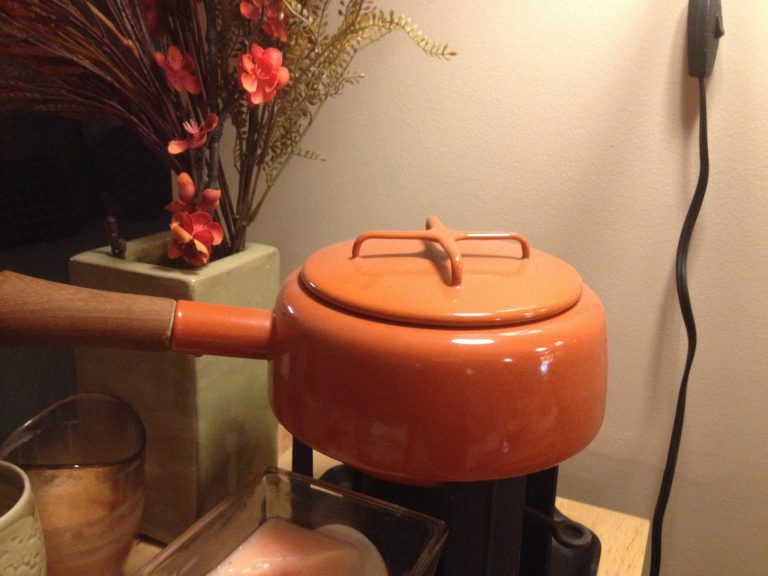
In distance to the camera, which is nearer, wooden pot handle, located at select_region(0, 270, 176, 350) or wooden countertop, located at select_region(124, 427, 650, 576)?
wooden pot handle, located at select_region(0, 270, 176, 350)

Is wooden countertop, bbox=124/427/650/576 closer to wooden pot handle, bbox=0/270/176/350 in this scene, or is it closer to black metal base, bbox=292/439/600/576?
black metal base, bbox=292/439/600/576

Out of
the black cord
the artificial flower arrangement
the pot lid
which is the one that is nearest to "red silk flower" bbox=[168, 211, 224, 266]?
the artificial flower arrangement

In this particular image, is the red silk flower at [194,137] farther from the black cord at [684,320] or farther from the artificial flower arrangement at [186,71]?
the black cord at [684,320]

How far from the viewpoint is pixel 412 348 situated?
37cm

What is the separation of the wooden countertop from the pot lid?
0.28m

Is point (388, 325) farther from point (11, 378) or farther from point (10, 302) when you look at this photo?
point (11, 378)

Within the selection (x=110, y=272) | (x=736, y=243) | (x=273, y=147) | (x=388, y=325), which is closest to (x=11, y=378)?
(x=110, y=272)

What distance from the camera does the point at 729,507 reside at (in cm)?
68

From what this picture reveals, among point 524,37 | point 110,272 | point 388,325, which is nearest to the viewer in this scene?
point 388,325

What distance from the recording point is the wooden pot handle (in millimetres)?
425

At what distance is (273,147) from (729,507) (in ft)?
1.80

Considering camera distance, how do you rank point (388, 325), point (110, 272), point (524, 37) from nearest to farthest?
point (388, 325)
point (110, 272)
point (524, 37)

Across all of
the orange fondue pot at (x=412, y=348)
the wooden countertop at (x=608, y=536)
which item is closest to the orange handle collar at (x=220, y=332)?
the orange fondue pot at (x=412, y=348)

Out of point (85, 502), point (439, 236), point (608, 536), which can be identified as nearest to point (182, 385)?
point (85, 502)
